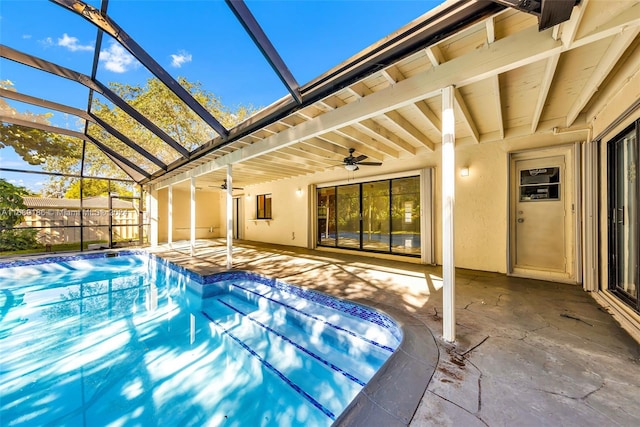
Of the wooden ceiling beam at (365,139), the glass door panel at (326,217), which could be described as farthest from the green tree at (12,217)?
the wooden ceiling beam at (365,139)

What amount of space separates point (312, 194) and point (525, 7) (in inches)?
270

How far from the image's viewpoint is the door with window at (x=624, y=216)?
105 inches

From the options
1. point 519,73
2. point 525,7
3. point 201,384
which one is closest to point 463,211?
point 519,73

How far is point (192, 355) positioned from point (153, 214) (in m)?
9.38

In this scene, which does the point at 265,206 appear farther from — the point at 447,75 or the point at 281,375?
the point at 447,75

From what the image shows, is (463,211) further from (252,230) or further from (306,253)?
(252,230)

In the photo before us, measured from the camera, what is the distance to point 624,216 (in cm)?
293

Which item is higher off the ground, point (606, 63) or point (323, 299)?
point (606, 63)

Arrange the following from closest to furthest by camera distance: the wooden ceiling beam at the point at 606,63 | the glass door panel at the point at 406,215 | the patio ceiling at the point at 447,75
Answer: the patio ceiling at the point at 447,75 < the wooden ceiling beam at the point at 606,63 < the glass door panel at the point at 406,215

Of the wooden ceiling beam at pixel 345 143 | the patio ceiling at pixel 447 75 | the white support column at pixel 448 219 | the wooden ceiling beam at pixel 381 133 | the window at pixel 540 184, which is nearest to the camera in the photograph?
the patio ceiling at pixel 447 75

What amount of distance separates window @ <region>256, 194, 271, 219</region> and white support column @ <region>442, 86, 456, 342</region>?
8740 mm

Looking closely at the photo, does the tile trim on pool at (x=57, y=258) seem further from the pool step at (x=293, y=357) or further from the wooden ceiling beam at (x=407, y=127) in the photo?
the wooden ceiling beam at (x=407, y=127)

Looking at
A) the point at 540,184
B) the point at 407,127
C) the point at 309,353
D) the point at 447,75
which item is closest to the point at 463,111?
the point at 407,127

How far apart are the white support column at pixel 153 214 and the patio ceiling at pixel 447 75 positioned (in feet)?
17.2
